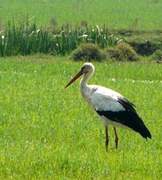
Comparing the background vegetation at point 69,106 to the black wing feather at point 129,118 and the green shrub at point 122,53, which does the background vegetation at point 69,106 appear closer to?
the green shrub at point 122,53

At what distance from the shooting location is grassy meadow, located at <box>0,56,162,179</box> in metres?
9.31

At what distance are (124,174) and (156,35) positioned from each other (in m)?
24.0

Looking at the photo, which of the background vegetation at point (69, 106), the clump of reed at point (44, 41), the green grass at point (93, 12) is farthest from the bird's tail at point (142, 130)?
the green grass at point (93, 12)

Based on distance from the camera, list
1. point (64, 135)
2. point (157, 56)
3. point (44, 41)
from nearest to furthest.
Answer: point (64, 135) < point (157, 56) < point (44, 41)

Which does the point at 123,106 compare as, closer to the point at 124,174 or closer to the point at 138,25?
the point at 124,174

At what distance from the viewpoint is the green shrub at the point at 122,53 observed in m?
28.0

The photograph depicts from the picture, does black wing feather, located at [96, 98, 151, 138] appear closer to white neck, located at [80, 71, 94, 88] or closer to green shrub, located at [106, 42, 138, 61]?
white neck, located at [80, 71, 94, 88]

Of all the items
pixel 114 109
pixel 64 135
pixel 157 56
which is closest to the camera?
pixel 114 109

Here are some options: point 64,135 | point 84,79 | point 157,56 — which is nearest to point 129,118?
point 84,79

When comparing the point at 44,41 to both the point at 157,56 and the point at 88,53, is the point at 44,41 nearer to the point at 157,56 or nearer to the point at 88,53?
the point at 88,53

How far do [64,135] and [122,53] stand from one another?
53.8 ft

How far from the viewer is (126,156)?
10.2m

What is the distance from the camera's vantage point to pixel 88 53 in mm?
27500

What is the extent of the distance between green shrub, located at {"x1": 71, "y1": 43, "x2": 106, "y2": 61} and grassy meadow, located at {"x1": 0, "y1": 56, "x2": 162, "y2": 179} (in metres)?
6.92
